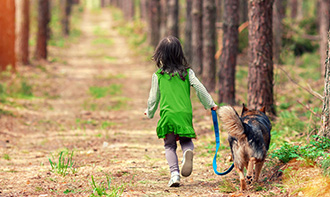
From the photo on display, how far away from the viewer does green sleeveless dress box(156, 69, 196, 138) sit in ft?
15.8

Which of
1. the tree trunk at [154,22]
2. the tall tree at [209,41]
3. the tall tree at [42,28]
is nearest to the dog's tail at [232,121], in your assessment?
the tall tree at [209,41]

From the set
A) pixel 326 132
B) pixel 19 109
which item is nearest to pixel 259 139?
pixel 326 132

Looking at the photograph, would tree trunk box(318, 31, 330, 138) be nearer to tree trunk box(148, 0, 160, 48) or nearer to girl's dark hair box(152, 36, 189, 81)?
girl's dark hair box(152, 36, 189, 81)

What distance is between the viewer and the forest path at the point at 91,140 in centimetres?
507

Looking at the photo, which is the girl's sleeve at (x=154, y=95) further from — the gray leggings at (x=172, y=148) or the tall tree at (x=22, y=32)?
the tall tree at (x=22, y=32)

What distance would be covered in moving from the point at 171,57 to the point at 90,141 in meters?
3.79

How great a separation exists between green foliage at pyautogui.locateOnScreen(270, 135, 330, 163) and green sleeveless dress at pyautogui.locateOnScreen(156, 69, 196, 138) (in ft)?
4.41

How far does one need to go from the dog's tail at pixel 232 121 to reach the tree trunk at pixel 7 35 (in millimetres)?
11531

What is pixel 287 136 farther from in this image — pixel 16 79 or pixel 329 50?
pixel 16 79

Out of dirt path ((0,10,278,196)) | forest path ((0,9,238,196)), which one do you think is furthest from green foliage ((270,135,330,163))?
forest path ((0,9,238,196))

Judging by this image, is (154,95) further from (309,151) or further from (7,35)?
(7,35)

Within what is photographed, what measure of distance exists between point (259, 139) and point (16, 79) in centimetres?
1095

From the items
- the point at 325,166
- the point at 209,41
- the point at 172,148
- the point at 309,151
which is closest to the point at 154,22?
the point at 209,41

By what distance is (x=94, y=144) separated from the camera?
25.4ft
